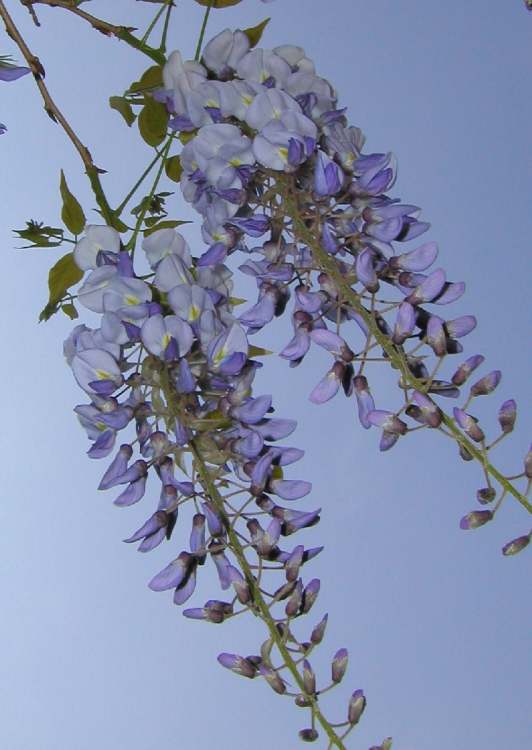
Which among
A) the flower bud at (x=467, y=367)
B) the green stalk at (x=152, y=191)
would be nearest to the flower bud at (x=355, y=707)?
the flower bud at (x=467, y=367)

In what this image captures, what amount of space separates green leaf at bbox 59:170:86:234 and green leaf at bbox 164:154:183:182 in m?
0.10

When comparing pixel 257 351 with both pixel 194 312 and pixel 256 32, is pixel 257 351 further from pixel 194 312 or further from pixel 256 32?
pixel 256 32

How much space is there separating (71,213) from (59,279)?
0.25 ft

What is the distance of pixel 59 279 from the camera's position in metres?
1.14

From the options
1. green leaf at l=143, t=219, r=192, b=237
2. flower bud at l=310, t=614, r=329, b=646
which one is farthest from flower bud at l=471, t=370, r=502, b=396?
green leaf at l=143, t=219, r=192, b=237

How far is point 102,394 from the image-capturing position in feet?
3.14

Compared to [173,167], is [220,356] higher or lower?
lower

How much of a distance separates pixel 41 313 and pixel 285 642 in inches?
17.7

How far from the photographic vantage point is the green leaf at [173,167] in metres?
1.18

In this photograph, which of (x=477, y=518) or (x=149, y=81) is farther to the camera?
(x=149, y=81)

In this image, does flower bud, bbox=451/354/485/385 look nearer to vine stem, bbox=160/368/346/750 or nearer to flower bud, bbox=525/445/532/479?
flower bud, bbox=525/445/532/479

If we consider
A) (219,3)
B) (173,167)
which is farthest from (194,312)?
(219,3)

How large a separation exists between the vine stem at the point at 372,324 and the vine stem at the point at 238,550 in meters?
0.16

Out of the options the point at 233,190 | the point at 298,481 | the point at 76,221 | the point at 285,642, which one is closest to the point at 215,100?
the point at 233,190
